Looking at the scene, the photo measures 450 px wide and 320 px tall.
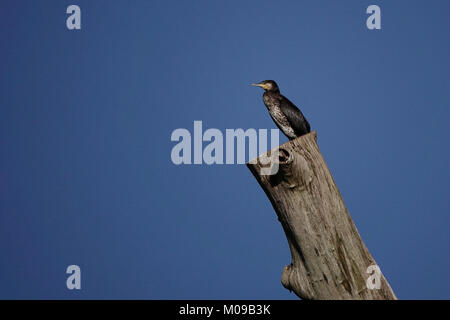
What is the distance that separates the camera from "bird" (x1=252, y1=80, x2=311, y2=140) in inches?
264

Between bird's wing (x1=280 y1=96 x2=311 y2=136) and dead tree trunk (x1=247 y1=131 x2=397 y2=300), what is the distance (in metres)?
2.81

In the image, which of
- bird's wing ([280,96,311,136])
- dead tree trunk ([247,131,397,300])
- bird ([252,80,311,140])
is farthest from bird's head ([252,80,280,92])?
dead tree trunk ([247,131,397,300])

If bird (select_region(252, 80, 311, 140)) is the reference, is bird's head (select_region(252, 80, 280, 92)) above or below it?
above

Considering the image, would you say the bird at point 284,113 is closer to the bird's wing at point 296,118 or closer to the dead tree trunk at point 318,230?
the bird's wing at point 296,118

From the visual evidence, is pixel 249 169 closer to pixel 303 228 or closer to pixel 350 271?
pixel 303 228

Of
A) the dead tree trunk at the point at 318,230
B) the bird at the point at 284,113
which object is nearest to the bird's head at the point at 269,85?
the bird at the point at 284,113

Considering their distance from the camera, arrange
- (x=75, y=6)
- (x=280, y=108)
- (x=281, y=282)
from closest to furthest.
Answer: (x=281, y=282) → (x=280, y=108) → (x=75, y=6)

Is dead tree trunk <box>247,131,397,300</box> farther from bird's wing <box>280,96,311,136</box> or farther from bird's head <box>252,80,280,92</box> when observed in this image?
bird's head <box>252,80,280,92</box>

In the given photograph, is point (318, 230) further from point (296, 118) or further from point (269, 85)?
point (269, 85)

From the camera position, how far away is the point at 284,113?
6.91m

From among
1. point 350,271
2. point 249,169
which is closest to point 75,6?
point 249,169

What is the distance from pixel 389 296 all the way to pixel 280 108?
396 cm
